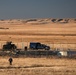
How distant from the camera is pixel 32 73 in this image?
23.8 metres

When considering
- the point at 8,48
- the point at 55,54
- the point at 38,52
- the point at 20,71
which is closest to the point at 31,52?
the point at 38,52

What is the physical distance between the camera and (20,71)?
81.3 ft

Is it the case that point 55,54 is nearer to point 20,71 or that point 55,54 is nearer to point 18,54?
point 18,54

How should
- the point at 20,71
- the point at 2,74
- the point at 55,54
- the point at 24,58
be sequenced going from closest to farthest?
the point at 2,74, the point at 20,71, the point at 24,58, the point at 55,54

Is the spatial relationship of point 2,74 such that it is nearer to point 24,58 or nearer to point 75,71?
point 75,71

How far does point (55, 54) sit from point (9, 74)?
48.3 ft

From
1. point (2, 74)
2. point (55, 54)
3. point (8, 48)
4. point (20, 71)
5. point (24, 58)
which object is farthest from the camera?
point (8, 48)

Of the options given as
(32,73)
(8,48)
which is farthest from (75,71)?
(8,48)

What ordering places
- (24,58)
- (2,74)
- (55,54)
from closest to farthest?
(2,74)
(24,58)
(55,54)

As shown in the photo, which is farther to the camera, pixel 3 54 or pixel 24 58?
pixel 3 54

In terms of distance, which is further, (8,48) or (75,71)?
(8,48)

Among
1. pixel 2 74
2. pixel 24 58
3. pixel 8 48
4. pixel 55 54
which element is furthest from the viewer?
pixel 8 48

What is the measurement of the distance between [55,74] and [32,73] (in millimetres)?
1881

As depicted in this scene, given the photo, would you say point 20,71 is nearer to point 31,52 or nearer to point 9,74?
point 9,74
